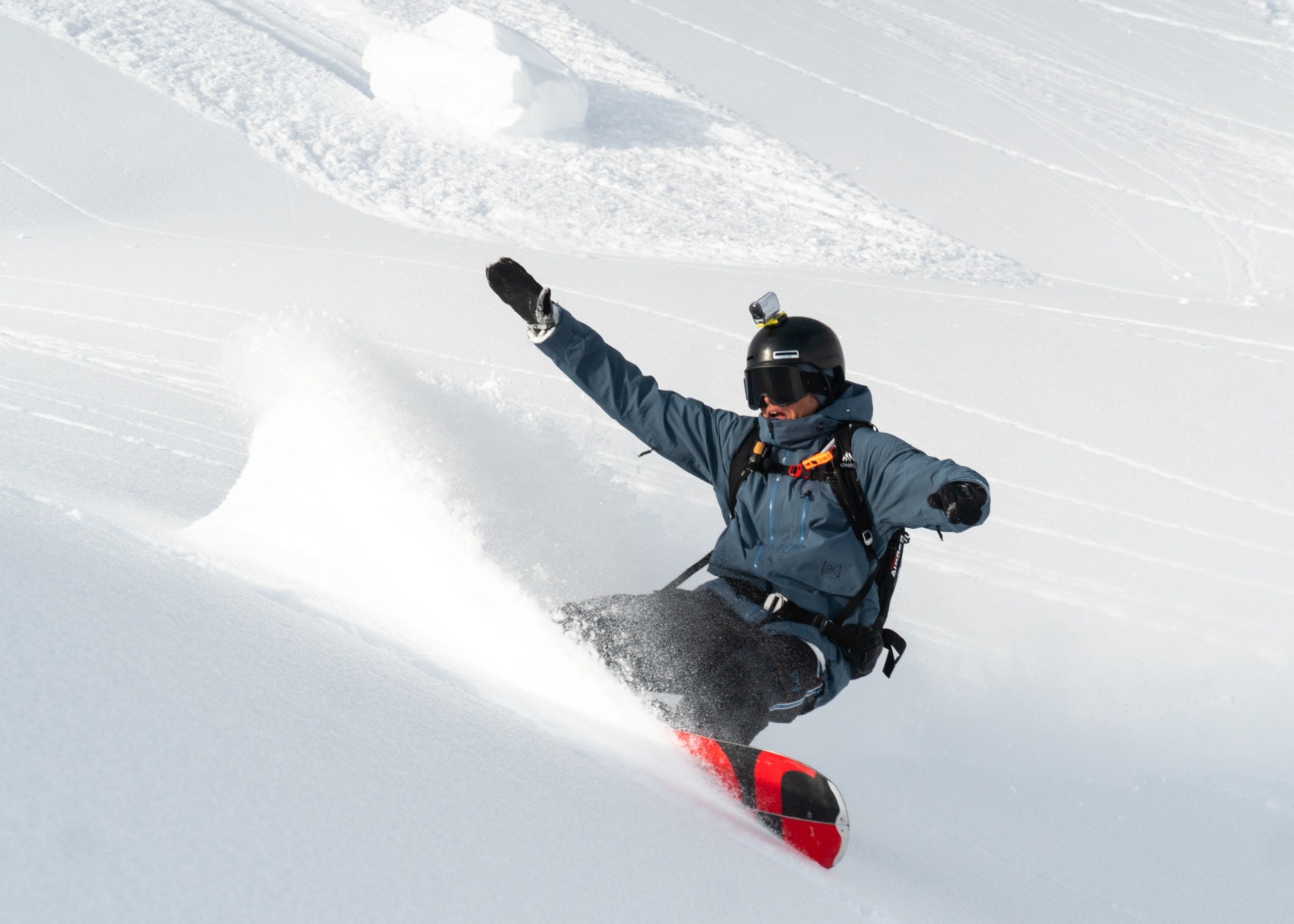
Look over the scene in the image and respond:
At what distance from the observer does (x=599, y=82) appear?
16734 millimetres

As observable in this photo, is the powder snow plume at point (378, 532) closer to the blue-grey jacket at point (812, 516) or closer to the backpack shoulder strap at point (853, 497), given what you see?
the blue-grey jacket at point (812, 516)

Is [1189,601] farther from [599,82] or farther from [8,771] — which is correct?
[599,82]

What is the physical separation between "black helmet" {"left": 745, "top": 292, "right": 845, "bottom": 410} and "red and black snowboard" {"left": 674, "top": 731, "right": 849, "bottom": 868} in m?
1.09

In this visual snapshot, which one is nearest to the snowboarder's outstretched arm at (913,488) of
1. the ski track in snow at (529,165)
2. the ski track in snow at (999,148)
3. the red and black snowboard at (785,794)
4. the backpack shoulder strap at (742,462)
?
the backpack shoulder strap at (742,462)

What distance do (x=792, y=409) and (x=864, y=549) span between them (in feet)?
1.61

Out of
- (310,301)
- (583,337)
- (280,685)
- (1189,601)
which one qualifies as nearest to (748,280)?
(310,301)

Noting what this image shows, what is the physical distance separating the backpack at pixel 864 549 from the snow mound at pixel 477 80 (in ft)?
39.8

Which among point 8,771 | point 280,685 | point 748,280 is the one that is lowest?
point 748,280

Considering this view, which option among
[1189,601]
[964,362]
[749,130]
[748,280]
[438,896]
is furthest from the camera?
[749,130]

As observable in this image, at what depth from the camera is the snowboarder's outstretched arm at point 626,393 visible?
347cm

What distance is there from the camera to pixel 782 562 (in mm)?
3184

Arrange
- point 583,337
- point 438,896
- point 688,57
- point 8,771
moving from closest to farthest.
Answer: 1. point 8,771
2. point 438,896
3. point 583,337
4. point 688,57

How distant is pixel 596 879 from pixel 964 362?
729 cm

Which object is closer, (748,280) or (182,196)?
(748,280)
